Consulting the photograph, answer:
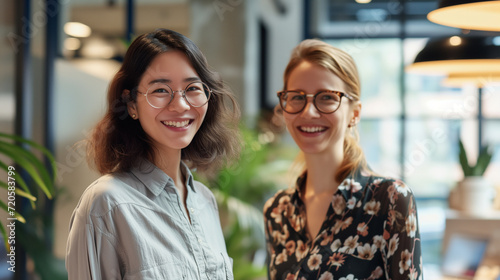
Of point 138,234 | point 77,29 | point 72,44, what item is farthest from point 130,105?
point 77,29

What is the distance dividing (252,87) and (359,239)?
4.97 m

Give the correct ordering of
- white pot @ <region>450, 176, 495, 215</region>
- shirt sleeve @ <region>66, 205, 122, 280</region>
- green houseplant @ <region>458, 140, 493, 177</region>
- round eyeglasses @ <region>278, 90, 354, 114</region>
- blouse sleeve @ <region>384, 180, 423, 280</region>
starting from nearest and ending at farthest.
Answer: shirt sleeve @ <region>66, 205, 122, 280</region>
blouse sleeve @ <region>384, 180, 423, 280</region>
round eyeglasses @ <region>278, 90, 354, 114</region>
white pot @ <region>450, 176, 495, 215</region>
green houseplant @ <region>458, 140, 493, 177</region>

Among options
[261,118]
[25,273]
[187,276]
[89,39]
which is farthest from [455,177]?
[187,276]

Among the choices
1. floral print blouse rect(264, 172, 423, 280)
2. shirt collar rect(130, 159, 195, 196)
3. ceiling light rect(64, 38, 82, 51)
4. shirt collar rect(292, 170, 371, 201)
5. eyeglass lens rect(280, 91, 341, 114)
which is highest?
ceiling light rect(64, 38, 82, 51)

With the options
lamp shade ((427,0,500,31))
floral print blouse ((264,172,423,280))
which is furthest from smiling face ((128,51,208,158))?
lamp shade ((427,0,500,31))

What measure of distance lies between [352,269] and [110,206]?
2.43ft

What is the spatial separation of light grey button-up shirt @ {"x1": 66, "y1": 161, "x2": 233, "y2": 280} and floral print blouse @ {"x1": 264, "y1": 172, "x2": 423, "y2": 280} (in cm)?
35

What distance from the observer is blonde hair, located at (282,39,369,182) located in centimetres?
172

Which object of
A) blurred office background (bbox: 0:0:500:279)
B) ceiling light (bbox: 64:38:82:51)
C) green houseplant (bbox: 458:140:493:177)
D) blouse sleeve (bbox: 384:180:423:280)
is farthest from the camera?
ceiling light (bbox: 64:38:82:51)

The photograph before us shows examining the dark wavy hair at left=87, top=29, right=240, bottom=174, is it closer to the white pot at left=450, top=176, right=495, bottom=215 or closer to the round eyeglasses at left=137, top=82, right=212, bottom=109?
the round eyeglasses at left=137, top=82, right=212, bottom=109

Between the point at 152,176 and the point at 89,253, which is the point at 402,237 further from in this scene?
the point at 89,253

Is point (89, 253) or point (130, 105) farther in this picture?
point (130, 105)

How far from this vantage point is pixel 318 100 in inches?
66.4

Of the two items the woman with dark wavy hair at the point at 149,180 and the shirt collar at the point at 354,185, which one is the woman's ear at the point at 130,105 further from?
the shirt collar at the point at 354,185
